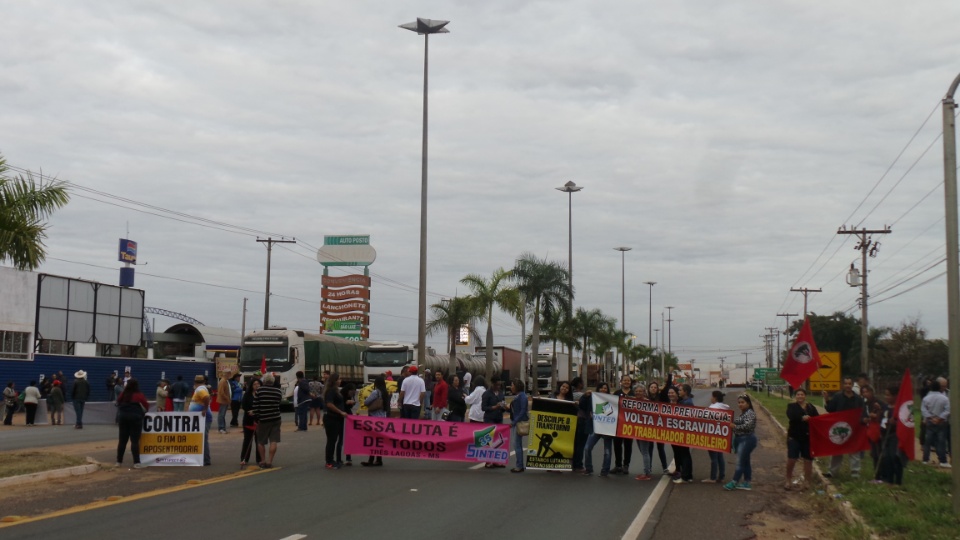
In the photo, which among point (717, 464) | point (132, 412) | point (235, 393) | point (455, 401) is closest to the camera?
point (132, 412)

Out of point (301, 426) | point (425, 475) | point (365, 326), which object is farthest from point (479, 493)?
point (365, 326)

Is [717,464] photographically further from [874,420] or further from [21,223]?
[21,223]

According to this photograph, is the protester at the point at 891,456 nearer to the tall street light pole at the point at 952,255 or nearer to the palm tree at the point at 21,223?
the tall street light pole at the point at 952,255

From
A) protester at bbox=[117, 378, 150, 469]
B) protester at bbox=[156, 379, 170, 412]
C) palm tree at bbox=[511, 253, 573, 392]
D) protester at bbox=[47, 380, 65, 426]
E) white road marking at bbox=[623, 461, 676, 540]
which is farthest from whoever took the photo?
palm tree at bbox=[511, 253, 573, 392]

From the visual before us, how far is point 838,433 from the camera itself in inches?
634

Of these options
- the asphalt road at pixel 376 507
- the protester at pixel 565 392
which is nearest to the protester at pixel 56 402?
the asphalt road at pixel 376 507

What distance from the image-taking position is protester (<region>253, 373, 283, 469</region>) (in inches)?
670

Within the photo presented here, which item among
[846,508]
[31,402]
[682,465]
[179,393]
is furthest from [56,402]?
[846,508]

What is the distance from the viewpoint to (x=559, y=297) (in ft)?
184

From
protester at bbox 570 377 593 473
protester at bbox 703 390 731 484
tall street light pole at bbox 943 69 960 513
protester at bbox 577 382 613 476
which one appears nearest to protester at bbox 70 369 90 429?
protester at bbox 570 377 593 473

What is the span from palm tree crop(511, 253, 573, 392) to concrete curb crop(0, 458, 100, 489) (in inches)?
1569

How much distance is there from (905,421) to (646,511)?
5.27 metres

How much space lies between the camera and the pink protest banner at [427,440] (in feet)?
58.4

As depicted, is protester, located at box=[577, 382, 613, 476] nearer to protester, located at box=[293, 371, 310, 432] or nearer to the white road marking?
the white road marking
